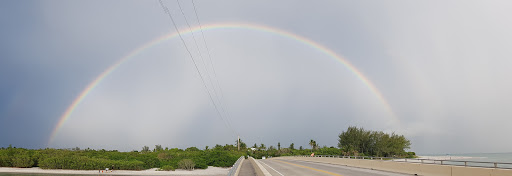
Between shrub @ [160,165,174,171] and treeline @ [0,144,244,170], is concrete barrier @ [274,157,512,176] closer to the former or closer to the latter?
treeline @ [0,144,244,170]

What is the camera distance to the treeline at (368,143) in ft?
391

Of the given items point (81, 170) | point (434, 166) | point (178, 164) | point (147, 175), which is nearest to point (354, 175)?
point (434, 166)

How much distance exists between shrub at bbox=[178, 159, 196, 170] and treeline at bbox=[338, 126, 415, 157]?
6067cm

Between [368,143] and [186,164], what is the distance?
7150 cm

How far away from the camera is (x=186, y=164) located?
82.6 meters

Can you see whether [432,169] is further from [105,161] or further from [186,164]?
[105,161]

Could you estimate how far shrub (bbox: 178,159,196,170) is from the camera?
82356mm

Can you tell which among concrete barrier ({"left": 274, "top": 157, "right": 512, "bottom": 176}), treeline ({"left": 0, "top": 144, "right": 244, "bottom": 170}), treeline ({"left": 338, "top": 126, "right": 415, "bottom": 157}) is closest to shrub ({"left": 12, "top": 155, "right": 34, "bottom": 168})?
treeline ({"left": 0, "top": 144, "right": 244, "bottom": 170})

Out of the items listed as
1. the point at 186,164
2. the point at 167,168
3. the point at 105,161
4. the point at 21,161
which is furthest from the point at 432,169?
the point at 21,161

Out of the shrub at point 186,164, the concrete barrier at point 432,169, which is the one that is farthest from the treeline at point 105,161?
the concrete barrier at point 432,169

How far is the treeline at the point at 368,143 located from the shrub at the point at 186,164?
199 feet

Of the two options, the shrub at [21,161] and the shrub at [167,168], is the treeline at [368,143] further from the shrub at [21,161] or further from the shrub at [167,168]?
the shrub at [21,161]

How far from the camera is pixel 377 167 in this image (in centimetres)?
3619

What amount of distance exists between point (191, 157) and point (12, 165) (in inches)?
1802
